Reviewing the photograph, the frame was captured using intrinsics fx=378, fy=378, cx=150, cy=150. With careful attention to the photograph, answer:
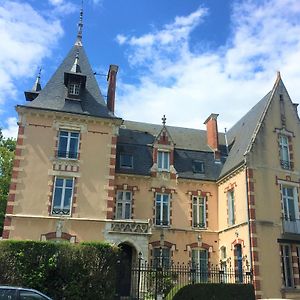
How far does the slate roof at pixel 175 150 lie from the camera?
22500 mm

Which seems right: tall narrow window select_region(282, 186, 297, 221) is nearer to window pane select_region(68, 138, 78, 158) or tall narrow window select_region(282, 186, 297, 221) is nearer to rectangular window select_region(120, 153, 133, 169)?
rectangular window select_region(120, 153, 133, 169)

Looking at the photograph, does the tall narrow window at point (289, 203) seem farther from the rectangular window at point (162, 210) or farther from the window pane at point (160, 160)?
the window pane at point (160, 160)

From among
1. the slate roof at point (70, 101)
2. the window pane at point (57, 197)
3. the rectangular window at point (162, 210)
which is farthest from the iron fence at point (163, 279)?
the slate roof at point (70, 101)

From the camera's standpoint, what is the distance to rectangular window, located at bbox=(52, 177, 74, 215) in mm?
18438

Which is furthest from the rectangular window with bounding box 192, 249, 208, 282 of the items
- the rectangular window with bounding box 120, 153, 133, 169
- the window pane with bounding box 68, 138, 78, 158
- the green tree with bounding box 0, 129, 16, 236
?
the green tree with bounding box 0, 129, 16, 236

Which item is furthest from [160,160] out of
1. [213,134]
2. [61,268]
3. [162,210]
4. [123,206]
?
[61,268]

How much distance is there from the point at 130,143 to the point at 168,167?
2.81 meters

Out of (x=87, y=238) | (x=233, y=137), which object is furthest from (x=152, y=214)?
(x=233, y=137)

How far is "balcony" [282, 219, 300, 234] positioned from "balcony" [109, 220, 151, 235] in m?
6.79

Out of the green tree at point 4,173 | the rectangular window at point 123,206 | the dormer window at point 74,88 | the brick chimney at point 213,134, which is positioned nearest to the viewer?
the dormer window at point 74,88

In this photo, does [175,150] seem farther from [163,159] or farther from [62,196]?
[62,196]

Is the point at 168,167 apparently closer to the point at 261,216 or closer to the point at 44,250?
the point at 261,216

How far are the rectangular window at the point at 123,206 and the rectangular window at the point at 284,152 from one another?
8651mm

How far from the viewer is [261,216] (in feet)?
61.3
